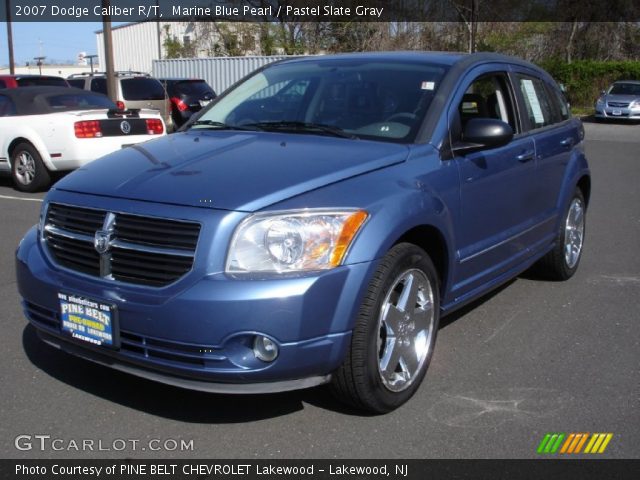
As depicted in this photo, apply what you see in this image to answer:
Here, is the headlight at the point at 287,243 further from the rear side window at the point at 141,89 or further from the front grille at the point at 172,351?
the rear side window at the point at 141,89

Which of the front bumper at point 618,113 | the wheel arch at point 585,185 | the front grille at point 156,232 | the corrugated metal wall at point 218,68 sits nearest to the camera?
the front grille at point 156,232

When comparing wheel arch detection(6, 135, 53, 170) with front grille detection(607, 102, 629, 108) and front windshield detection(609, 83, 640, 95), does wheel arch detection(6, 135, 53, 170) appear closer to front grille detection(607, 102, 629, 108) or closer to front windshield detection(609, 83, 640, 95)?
front grille detection(607, 102, 629, 108)

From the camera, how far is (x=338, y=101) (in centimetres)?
444

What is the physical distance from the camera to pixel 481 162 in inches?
170

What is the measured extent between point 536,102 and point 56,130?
714 cm

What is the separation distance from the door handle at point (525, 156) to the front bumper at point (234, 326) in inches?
78.1

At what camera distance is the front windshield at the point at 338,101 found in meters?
4.18

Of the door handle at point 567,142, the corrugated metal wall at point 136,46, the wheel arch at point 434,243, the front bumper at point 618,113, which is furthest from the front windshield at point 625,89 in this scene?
the corrugated metal wall at point 136,46

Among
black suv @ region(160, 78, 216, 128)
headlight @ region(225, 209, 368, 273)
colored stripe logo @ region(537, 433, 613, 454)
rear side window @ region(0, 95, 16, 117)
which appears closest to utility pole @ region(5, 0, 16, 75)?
black suv @ region(160, 78, 216, 128)

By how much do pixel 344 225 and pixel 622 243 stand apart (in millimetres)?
5197

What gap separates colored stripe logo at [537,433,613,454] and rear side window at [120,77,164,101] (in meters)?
15.5

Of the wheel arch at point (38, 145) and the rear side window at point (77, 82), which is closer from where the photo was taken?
the wheel arch at point (38, 145)

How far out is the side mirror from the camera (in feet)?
13.3
